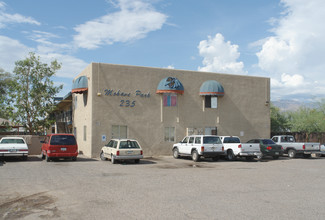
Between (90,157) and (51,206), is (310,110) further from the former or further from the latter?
(51,206)

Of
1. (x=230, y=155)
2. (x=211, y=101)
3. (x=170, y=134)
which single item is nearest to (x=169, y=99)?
(x=170, y=134)

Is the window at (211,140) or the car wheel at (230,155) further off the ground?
the window at (211,140)

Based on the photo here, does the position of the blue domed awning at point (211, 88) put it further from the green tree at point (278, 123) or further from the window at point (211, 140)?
the green tree at point (278, 123)

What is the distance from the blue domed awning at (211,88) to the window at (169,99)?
91.8 inches

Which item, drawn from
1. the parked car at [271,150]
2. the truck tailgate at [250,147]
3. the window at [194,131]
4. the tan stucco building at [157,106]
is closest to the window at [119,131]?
the tan stucco building at [157,106]

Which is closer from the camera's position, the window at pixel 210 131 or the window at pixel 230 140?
the window at pixel 230 140

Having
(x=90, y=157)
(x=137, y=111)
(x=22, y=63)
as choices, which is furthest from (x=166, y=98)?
(x=22, y=63)

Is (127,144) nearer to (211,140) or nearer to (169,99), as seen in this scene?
(211,140)

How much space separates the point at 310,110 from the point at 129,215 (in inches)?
1538

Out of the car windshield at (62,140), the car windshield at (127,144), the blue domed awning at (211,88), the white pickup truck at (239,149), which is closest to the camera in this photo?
the car windshield at (127,144)

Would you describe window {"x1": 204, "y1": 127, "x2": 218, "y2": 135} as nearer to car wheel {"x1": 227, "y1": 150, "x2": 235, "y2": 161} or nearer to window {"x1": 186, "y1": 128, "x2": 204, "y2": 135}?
window {"x1": 186, "y1": 128, "x2": 204, "y2": 135}

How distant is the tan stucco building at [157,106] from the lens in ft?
78.6

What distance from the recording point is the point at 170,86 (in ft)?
82.9

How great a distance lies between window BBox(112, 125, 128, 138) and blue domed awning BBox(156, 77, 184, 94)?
3.85 m
